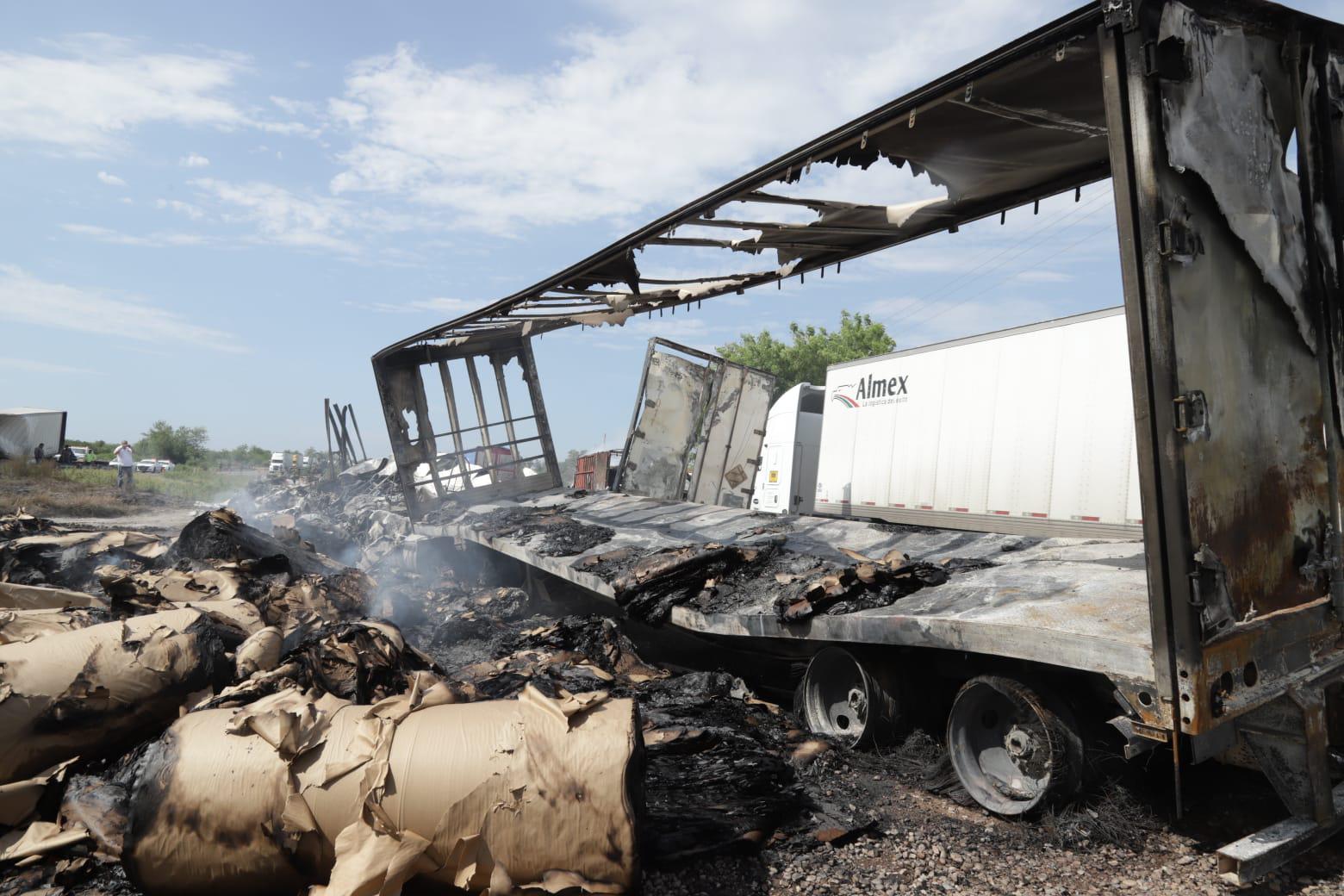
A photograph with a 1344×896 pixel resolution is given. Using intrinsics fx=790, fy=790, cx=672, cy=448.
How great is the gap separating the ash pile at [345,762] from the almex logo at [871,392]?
6.66m

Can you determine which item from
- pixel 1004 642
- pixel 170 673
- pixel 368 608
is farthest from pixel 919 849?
pixel 368 608

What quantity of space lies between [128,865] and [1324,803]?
4.60 m

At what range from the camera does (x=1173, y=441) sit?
296 centimetres

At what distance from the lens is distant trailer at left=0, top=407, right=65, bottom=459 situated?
28141 mm

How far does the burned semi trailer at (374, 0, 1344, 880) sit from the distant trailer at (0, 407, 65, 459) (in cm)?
3254

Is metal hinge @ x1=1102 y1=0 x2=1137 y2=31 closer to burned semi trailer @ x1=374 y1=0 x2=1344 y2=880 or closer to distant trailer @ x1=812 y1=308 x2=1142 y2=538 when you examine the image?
burned semi trailer @ x1=374 y1=0 x2=1344 y2=880

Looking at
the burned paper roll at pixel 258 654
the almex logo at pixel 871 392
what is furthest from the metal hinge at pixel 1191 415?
the almex logo at pixel 871 392

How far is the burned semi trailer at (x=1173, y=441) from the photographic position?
117 inches

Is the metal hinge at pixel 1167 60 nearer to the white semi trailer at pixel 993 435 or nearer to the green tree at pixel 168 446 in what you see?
the white semi trailer at pixel 993 435

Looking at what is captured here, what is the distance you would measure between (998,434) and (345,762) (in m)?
8.47

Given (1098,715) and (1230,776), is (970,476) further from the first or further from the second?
(1098,715)

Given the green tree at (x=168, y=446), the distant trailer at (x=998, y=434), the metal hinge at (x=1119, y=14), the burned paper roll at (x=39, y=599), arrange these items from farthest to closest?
the green tree at (x=168, y=446) < the distant trailer at (x=998, y=434) < the burned paper roll at (x=39, y=599) < the metal hinge at (x=1119, y=14)

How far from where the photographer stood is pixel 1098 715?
346cm

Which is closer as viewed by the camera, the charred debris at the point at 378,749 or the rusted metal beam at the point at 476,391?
the charred debris at the point at 378,749
